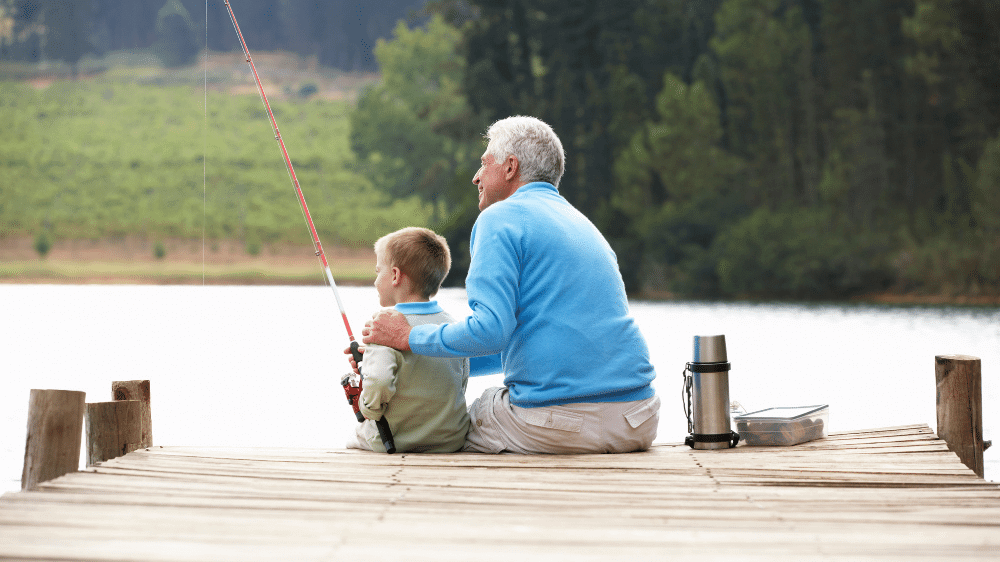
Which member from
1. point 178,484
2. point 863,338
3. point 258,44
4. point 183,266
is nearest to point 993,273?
point 863,338

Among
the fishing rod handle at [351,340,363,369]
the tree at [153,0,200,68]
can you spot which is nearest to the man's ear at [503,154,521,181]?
the fishing rod handle at [351,340,363,369]

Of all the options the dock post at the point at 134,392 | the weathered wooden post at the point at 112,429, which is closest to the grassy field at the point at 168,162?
the dock post at the point at 134,392

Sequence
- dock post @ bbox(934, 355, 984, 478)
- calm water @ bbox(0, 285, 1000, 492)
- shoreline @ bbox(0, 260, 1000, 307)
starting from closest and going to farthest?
1. dock post @ bbox(934, 355, 984, 478)
2. calm water @ bbox(0, 285, 1000, 492)
3. shoreline @ bbox(0, 260, 1000, 307)

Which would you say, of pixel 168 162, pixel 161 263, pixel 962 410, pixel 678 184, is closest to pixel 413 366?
pixel 962 410

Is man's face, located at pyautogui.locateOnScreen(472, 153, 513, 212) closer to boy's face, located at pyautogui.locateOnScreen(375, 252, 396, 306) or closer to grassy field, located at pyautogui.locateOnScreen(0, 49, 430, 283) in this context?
boy's face, located at pyautogui.locateOnScreen(375, 252, 396, 306)

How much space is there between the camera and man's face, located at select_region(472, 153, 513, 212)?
3498mm

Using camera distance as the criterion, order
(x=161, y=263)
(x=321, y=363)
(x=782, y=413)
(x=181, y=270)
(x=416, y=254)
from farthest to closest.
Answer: (x=181, y=270) < (x=161, y=263) < (x=321, y=363) < (x=782, y=413) < (x=416, y=254)

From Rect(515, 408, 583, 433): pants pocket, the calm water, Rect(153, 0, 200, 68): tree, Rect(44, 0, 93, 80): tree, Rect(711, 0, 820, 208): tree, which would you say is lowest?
the calm water

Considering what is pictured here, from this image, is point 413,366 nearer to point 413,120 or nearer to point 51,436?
point 51,436

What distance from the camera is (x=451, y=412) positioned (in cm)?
362

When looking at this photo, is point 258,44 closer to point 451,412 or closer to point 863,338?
point 863,338

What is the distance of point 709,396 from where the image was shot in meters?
3.80

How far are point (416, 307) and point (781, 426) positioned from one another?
1.54 meters

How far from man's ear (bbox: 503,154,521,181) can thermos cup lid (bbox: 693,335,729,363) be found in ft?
3.14
